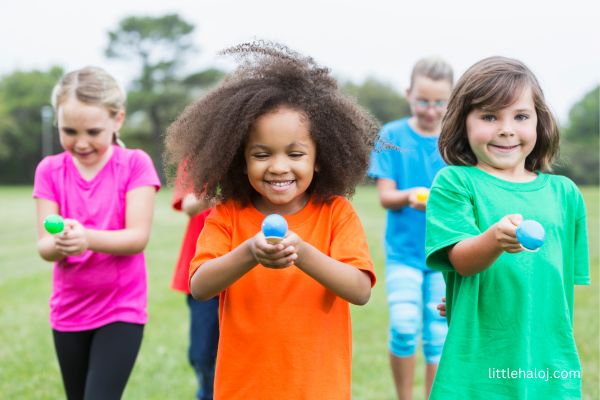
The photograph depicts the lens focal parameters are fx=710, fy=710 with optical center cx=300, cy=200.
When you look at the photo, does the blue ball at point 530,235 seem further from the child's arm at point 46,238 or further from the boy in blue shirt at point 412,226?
the child's arm at point 46,238

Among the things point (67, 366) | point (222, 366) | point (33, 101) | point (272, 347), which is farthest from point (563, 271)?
point (33, 101)

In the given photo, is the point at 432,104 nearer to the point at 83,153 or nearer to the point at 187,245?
the point at 187,245

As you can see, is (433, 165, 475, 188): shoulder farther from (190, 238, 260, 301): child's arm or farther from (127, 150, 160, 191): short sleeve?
(127, 150, 160, 191): short sleeve

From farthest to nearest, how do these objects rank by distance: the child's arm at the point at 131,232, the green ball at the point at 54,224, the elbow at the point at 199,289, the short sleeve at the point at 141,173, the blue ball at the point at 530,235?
the short sleeve at the point at 141,173, the child's arm at the point at 131,232, the green ball at the point at 54,224, the elbow at the point at 199,289, the blue ball at the point at 530,235

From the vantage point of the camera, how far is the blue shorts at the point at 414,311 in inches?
165

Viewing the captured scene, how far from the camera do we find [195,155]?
9.29 feet

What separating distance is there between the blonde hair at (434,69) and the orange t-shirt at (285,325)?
6.74ft

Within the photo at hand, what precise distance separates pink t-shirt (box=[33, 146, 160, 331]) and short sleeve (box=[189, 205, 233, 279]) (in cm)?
93

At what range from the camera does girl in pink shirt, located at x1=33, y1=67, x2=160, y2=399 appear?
3383mm

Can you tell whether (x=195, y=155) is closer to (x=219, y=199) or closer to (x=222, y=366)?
(x=219, y=199)

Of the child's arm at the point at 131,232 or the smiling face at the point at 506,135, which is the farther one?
the child's arm at the point at 131,232

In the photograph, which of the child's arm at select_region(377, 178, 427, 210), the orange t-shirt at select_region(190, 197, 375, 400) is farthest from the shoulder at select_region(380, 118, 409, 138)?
the orange t-shirt at select_region(190, 197, 375, 400)

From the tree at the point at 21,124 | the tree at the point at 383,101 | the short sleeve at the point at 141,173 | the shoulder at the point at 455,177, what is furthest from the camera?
the tree at the point at 383,101

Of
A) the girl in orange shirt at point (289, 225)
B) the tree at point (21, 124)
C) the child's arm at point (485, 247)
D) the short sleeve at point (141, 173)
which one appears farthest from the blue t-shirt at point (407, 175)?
the tree at point (21, 124)
